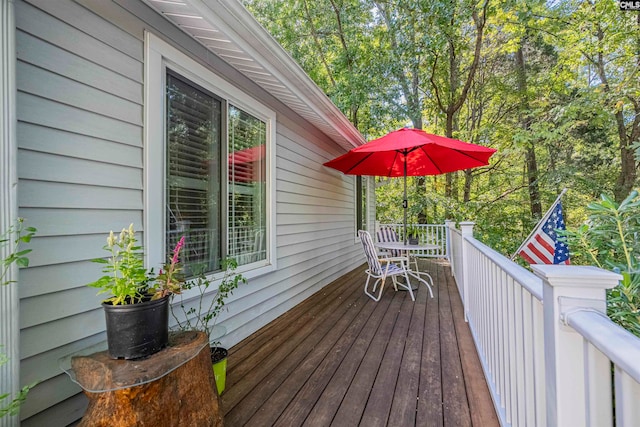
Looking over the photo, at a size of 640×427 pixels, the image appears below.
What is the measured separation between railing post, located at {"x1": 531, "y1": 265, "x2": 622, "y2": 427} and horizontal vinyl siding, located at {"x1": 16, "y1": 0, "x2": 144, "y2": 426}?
2.07 metres

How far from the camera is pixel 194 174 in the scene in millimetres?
2332

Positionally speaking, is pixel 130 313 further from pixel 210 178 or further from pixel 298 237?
pixel 298 237

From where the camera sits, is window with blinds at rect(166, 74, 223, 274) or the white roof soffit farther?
window with blinds at rect(166, 74, 223, 274)

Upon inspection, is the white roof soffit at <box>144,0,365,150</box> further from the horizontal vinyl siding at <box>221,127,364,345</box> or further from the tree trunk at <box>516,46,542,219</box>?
the tree trunk at <box>516,46,542,219</box>

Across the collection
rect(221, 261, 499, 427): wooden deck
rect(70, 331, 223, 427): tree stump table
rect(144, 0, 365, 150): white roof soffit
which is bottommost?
rect(221, 261, 499, 427): wooden deck

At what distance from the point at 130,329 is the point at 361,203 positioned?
21.1 feet

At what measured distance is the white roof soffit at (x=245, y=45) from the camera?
192 cm

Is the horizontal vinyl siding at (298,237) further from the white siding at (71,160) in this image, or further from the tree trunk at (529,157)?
the tree trunk at (529,157)

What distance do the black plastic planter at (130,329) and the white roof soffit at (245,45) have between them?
1.76 metres

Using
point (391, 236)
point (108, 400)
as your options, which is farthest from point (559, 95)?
point (108, 400)

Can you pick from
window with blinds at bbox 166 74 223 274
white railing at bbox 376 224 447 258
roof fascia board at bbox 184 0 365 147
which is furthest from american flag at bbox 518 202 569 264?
white railing at bbox 376 224 447 258

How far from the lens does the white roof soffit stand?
1923mm

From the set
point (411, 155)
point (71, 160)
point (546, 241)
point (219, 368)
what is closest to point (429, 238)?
point (411, 155)

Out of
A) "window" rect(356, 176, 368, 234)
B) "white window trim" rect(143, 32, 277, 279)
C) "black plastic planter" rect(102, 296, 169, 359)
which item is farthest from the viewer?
"window" rect(356, 176, 368, 234)
